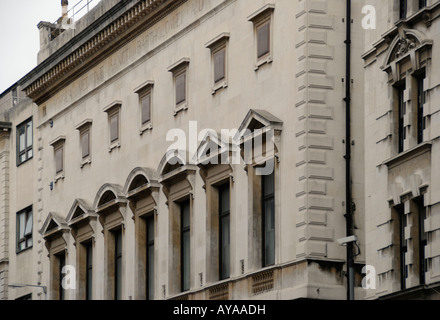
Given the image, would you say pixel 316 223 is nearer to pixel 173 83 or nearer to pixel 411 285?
pixel 411 285

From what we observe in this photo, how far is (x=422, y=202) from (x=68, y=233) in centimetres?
2693

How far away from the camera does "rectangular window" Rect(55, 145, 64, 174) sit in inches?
2618

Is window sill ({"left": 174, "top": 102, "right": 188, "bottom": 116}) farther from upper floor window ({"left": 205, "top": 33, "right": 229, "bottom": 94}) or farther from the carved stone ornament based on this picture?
the carved stone ornament

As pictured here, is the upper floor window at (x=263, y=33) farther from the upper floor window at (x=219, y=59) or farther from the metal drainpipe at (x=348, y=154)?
the metal drainpipe at (x=348, y=154)

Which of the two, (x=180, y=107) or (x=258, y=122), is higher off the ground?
(x=180, y=107)

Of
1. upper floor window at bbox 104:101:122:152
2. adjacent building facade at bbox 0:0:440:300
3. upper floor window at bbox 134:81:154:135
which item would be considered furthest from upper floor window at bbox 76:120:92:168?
upper floor window at bbox 134:81:154:135

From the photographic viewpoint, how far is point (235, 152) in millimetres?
50719

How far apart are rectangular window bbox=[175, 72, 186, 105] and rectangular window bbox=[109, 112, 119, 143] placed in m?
5.66

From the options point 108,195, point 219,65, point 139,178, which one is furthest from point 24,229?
point 219,65

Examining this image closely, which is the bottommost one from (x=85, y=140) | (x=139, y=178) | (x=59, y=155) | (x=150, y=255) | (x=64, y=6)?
(x=150, y=255)

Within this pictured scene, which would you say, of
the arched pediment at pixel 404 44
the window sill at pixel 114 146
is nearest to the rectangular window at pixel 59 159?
the window sill at pixel 114 146

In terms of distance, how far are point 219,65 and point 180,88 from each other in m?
3.22

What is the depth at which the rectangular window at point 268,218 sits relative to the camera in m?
49.0

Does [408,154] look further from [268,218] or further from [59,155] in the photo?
[59,155]
